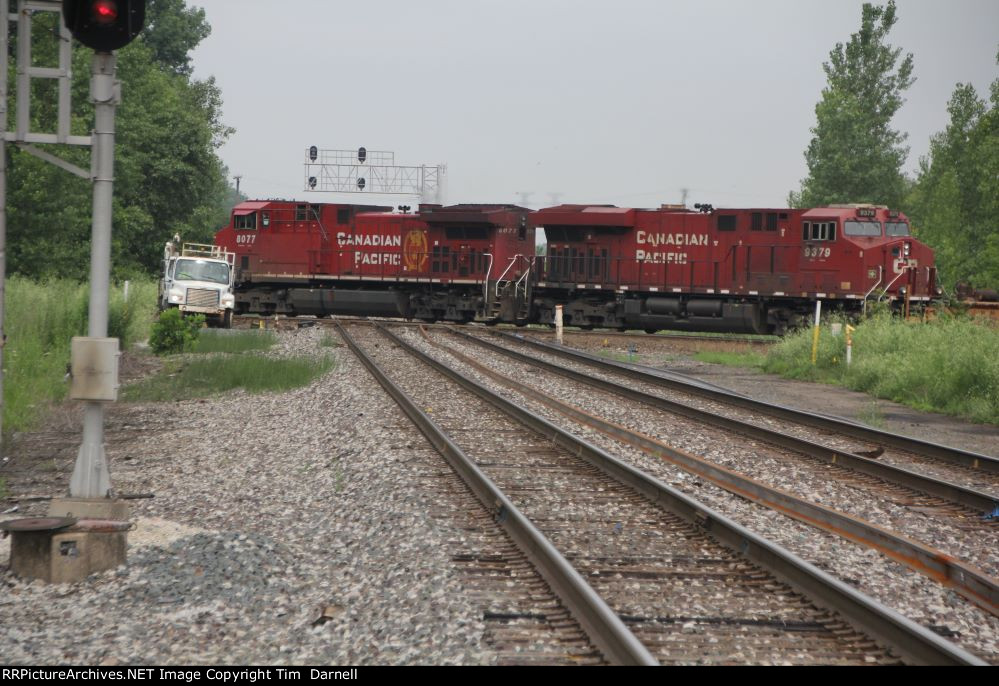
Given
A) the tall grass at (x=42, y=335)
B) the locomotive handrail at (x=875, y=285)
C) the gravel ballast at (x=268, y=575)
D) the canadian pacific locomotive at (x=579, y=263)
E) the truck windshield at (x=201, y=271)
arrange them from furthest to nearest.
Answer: the truck windshield at (x=201, y=271)
the canadian pacific locomotive at (x=579, y=263)
the locomotive handrail at (x=875, y=285)
the tall grass at (x=42, y=335)
the gravel ballast at (x=268, y=575)

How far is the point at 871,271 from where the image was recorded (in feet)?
89.0

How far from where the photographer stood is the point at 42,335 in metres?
18.5

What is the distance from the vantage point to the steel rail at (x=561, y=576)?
4508mm

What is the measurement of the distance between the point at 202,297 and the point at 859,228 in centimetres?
1764

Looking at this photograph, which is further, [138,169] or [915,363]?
[138,169]

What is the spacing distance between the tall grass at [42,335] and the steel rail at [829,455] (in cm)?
826

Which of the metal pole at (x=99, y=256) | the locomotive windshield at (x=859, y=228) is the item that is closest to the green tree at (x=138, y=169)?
the metal pole at (x=99, y=256)

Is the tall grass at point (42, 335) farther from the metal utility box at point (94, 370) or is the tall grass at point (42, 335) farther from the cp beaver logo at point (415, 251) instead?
the cp beaver logo at point (415, 251)

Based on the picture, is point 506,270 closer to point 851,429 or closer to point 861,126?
point 851,429

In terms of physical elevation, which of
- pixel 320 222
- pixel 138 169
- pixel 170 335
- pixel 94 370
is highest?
pixel 138 169

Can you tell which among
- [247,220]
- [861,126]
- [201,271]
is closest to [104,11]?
[201,271]

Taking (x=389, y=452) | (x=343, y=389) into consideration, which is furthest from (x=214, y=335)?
(x=389, y=452)
